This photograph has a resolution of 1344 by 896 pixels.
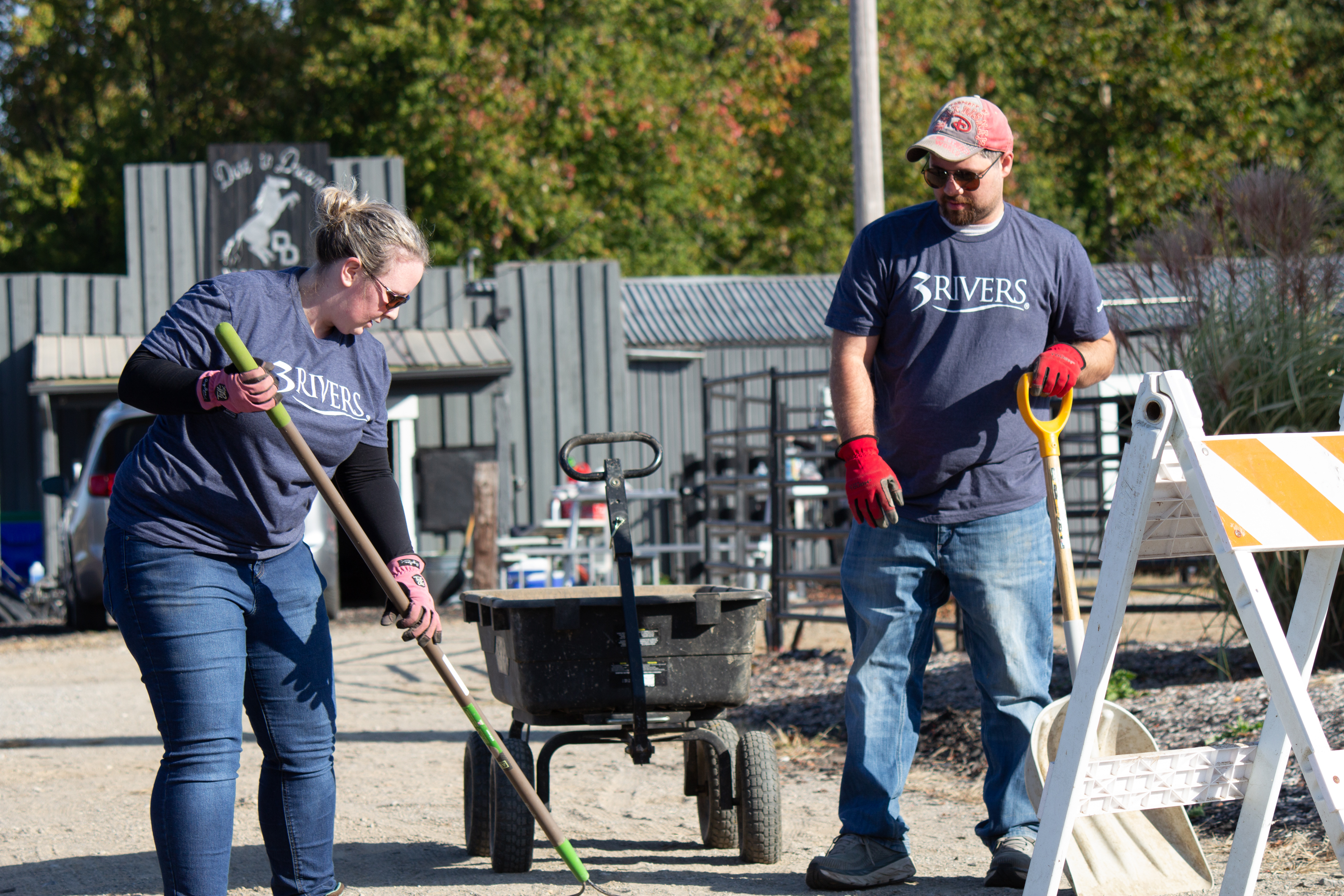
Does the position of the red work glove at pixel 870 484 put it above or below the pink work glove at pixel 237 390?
below

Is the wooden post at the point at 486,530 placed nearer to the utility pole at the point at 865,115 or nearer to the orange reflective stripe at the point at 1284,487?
the utility pole at the point at 865,115

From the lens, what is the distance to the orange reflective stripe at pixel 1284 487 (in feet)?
8.77

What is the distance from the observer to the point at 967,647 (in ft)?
12.1

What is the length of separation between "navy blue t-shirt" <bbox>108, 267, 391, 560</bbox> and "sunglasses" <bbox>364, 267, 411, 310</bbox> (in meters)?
0.18

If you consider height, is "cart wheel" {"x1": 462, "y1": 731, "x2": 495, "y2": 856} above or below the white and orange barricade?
below

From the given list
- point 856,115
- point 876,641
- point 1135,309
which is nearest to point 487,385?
point 856,115

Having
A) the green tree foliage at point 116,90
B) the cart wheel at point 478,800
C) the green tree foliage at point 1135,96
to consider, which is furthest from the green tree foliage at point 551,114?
the cart wheel at point 478,800

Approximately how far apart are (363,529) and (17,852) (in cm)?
192

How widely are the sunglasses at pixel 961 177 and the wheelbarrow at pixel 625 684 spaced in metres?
1.14

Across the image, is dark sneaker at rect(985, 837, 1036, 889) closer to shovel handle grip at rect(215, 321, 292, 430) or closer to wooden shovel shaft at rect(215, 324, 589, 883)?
wooden shovel shaft at rect(215, 324, 589, 883)

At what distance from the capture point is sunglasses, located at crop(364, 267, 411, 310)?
312 cm

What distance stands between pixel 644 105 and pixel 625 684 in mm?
21420

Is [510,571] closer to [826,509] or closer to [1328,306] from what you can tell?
[826,509]

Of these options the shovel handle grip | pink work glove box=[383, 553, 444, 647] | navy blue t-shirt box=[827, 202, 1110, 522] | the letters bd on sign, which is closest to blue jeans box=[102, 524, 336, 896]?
pink work glove box=[383, 553, 444, 647]
